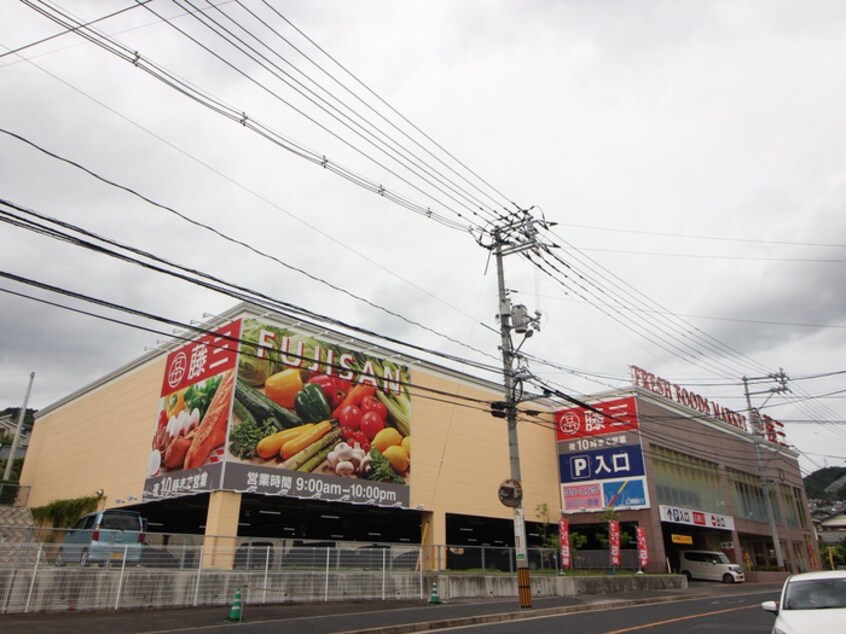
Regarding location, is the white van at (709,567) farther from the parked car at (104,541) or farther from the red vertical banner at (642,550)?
the parked car at (104,541)

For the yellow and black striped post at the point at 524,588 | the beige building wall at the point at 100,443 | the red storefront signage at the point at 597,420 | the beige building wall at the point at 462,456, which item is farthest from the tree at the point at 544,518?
the beige building wall at the point at 100,443

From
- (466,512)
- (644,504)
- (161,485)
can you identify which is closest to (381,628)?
(161,485)

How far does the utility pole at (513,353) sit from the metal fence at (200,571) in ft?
15.1

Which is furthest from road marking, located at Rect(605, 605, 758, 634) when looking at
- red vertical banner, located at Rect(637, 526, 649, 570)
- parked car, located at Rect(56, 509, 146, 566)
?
red vertical banner, located at Rect(637, 526, 649, 570)

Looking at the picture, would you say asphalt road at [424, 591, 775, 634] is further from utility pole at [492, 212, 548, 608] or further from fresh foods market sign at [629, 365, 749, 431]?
fresh foods market sign at [629, 365, 749, 431]

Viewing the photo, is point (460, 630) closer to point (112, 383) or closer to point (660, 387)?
point (112, 383)

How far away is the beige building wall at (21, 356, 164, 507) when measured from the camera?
94.7ft

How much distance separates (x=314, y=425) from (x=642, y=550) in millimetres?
19305

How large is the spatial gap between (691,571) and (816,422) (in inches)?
484

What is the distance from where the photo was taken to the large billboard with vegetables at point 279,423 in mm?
23109

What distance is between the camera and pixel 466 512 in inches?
1227

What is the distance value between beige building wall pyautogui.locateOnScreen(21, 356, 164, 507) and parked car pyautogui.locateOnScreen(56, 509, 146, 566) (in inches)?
331

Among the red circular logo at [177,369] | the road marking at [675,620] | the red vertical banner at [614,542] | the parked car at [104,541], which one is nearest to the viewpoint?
the road marking at [675,620]

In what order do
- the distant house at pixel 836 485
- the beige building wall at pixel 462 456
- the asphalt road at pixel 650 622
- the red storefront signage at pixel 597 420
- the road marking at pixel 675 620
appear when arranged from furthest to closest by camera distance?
the distant house at pixel 836 485 → the red storefront signage at pixel 597 420 → the beige building wall at pixel 462 456 → the asphalt road at pixel 650 622 → the road marking at pixel 675 620
